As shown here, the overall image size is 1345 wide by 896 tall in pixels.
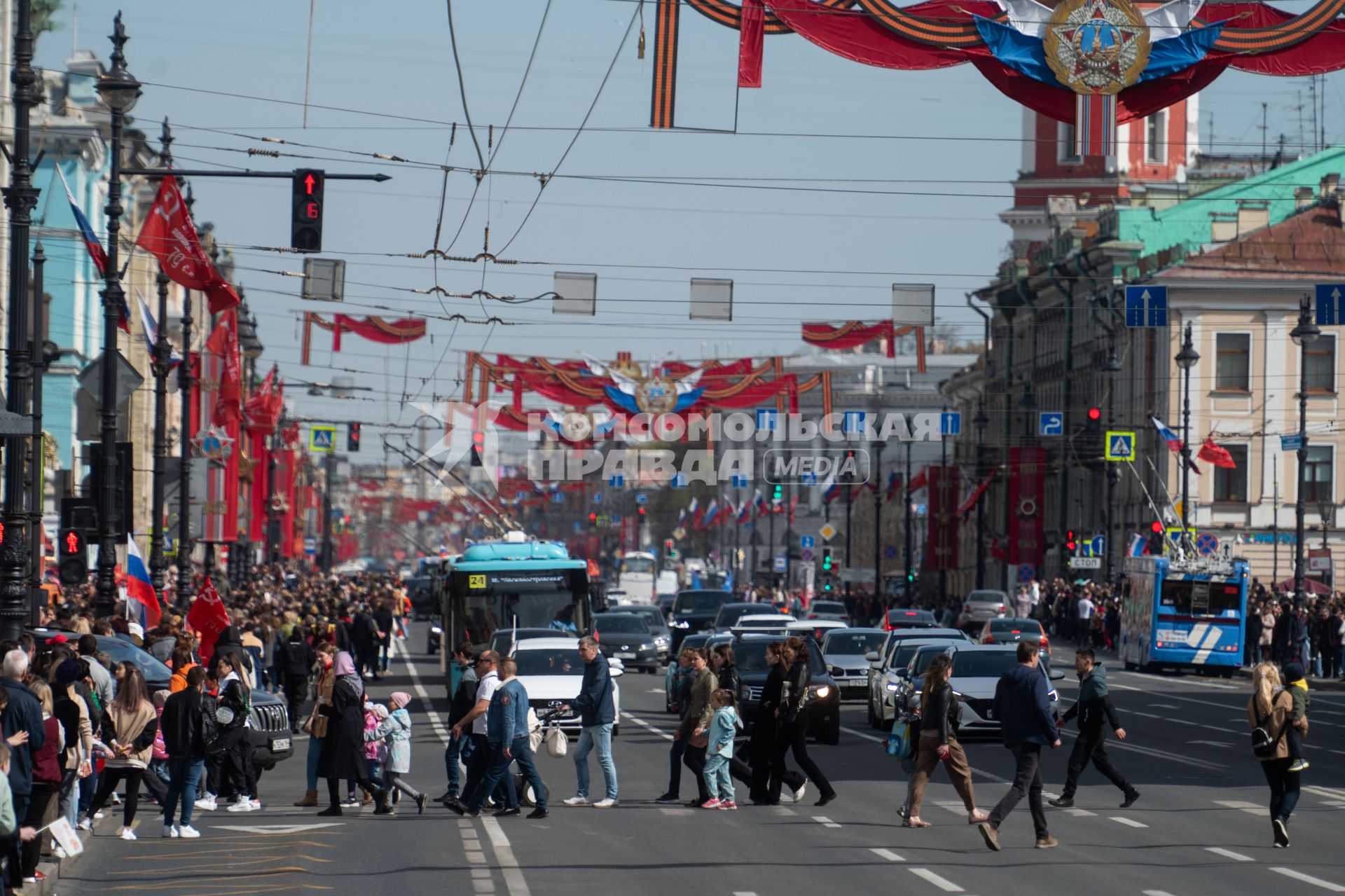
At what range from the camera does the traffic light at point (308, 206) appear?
83.7 ft

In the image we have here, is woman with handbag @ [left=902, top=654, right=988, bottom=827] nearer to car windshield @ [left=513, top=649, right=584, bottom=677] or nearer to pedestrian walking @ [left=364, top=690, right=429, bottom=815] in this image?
pedestrian walking @ [left=364, top=690, right=429, bottom=815]

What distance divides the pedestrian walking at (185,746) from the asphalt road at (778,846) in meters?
0.27

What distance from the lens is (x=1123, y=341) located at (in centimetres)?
7981

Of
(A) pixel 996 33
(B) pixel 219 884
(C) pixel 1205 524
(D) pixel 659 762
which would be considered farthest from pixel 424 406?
Answer: (B) pixel 219 884

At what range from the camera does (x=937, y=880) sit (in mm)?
15320

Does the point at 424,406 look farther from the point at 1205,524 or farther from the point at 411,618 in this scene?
the point at 411,618

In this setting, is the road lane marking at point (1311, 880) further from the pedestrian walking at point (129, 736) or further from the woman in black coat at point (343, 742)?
the pedestrian walking at point (129, 736)

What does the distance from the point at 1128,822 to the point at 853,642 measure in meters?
20.4

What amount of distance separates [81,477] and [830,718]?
35.6 meters

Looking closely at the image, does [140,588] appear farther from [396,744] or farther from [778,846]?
[778,846]

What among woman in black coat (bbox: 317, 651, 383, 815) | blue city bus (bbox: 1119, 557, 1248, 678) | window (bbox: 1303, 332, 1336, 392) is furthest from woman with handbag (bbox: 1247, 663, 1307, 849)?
window (bbox: 1303, 332, 1336, 392)

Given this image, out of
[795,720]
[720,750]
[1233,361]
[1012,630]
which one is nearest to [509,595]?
[1012,630]

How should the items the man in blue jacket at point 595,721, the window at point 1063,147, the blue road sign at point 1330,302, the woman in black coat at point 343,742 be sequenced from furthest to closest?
the window at point 1063,147 < the blue road sign at point 1330,302 < the man in blue jacket at point 595,721 < the woman in black coat at point 343,742

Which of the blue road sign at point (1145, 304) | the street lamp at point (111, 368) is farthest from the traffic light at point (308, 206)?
the blue road sign at point (1145, 304)
